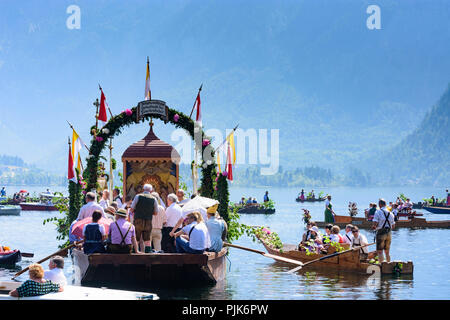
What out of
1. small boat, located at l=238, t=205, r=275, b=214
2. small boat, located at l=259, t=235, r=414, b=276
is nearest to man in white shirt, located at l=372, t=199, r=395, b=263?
small boat, located at l=259, t=235, r=414, b=276

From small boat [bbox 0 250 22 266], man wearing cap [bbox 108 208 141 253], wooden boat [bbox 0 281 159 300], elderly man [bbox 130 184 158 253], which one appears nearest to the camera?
wooden boat [bbox 0 281 159 300]

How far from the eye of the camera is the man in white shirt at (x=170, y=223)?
20.9 metres

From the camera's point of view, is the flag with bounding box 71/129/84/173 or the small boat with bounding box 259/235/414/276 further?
the flag with bounding box 71/129/84/173

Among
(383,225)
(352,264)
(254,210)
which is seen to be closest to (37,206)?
(254,210)

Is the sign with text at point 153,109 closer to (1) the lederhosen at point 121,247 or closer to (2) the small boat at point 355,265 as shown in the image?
(2) the small boat at point 355,265

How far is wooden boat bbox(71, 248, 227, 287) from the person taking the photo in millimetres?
19266

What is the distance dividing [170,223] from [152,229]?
1.80 feet

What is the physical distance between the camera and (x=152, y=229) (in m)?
20.7

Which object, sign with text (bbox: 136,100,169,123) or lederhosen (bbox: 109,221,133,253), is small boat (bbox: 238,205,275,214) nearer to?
sign with text (bbox: 136,100,169,123)

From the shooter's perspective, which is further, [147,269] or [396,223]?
[396,223]

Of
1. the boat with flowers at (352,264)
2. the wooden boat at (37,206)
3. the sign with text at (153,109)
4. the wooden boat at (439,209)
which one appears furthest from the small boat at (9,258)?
the wooden boat at (37,206)

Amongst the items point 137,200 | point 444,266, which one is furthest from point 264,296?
point 444,266

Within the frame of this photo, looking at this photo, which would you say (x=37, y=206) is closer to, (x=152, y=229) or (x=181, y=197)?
(x=181, y=197)

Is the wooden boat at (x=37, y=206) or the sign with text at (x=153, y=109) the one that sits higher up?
the sign with text at (x=153, y=109)
